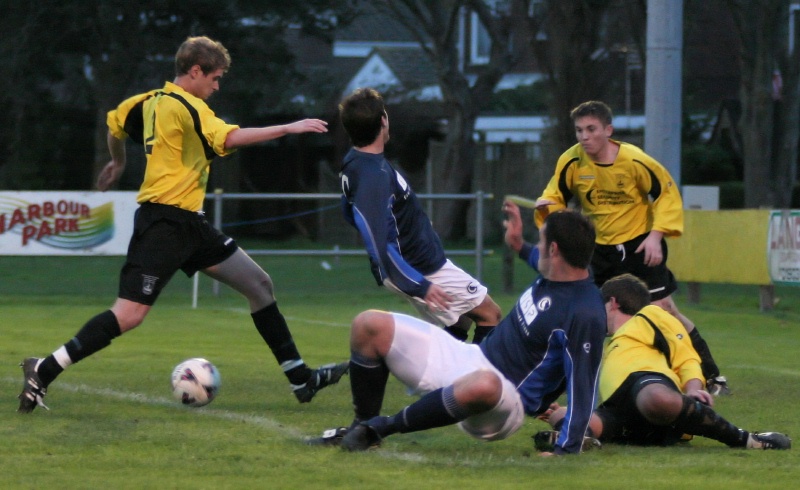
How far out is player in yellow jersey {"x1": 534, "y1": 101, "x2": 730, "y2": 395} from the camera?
26.3ft

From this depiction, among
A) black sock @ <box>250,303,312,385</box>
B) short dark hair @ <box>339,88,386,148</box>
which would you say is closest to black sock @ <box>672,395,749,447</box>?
short dark hair @ <box>339,88,386,148</box>

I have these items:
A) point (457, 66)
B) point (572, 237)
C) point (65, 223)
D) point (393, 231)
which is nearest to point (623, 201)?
point (393, 231)

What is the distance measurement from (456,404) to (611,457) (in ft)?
2.78

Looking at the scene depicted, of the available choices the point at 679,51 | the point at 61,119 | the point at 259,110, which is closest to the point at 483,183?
the point at 259,110

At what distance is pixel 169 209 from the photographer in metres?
7.15

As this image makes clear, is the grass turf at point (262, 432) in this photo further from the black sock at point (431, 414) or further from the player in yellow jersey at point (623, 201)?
the player in yellow jersey at point (623, 201)

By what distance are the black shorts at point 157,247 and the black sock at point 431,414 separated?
6.39ft

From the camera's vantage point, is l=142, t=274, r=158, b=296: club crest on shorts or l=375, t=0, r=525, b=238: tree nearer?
l=142, t=274, r=158, b=296: club crest on shorts

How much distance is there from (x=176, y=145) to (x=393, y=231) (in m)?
1.45

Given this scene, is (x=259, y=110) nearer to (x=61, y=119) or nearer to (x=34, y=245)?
(x=61, y=119)

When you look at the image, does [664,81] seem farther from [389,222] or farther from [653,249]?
[389,222]

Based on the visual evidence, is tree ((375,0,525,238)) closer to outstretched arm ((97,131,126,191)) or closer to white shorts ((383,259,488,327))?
outstretched arm ((97,131,126,191))

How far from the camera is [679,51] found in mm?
14922

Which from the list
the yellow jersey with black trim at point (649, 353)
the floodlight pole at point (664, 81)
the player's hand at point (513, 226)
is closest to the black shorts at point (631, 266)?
the yellow jersey with black trim at point (649, 353)
